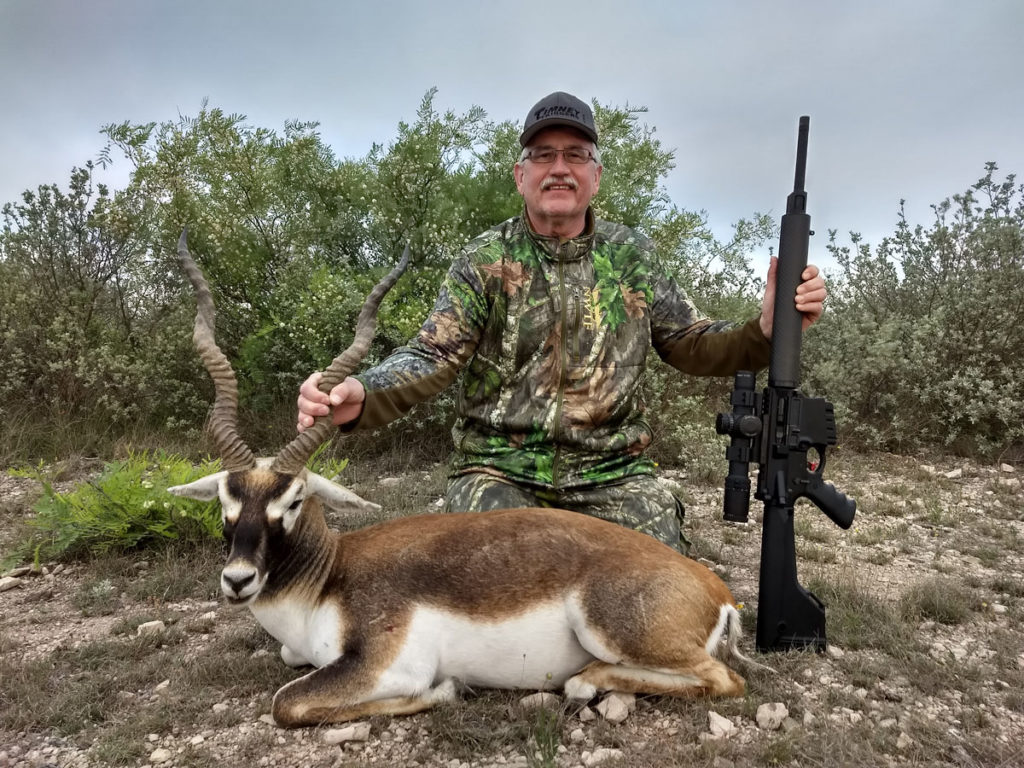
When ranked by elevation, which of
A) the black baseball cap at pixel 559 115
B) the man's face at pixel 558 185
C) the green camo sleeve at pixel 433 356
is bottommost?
the green camo sleeve at pixel 433 356

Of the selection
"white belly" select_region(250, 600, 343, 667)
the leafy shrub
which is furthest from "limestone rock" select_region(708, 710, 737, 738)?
the leafy shrub

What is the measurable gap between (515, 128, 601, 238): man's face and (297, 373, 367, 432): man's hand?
5.77 ft

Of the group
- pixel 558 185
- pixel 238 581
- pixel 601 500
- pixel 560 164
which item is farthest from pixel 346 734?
pixel 560 164

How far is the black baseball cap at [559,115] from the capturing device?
14.9ft

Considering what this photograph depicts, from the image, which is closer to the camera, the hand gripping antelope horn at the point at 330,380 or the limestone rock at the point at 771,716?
the limestone rock at the point at 771,716

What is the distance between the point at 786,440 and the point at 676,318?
1460 mm

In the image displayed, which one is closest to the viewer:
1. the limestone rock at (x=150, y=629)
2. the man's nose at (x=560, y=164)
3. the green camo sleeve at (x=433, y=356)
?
the green camo sleeve at (x=433, y=356)

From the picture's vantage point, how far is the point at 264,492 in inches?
128

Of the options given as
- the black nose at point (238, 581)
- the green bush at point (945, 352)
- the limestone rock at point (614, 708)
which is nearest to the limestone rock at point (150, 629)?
the black nose at point (238, 581)

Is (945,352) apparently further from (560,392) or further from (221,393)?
(221,393)

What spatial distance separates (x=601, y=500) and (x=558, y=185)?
2048 mm

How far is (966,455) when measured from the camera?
8.72 meters

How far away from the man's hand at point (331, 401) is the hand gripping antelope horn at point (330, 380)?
3 cm

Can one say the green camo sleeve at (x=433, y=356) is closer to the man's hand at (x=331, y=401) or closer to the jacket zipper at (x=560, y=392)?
the man's hand at (x=331, y=401)
